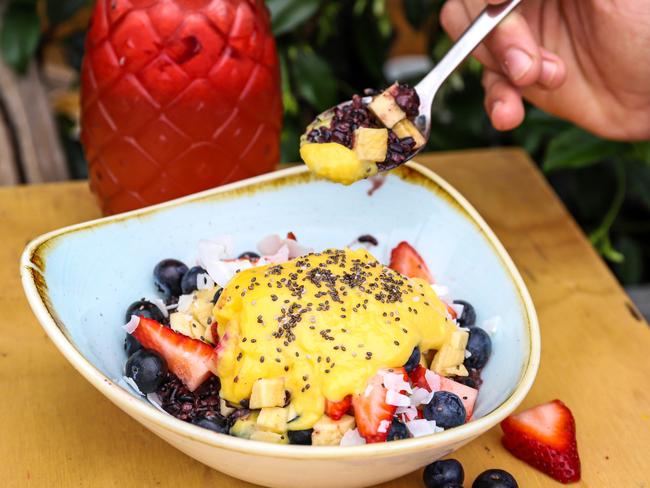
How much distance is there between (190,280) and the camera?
1298 millimetres

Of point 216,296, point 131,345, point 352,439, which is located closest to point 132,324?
point 131,345

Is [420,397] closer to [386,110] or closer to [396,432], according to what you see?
[396,432]

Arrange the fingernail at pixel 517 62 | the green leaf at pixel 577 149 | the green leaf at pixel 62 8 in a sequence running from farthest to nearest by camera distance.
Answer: the green leaf at pixel 62 8 → the green leaf at pixel 577 149 → the fingernail at pixel 517 62

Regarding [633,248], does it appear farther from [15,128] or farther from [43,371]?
[15,128]

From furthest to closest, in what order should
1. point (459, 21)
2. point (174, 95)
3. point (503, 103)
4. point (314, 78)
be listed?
point (314, 78)
point (459, 21)
point (503, 103)
point (174, 95)

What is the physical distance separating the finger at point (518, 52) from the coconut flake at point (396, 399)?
79cm

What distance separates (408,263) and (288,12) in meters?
0.95

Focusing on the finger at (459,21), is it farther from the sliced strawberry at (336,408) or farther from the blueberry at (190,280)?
the sliced strawberry at (336,408)

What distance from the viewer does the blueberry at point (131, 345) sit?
45.2 inches

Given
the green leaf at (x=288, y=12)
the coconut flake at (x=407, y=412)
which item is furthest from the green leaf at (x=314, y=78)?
the coconut flake at (x=407, y=412)

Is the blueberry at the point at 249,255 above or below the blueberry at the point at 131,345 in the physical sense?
above

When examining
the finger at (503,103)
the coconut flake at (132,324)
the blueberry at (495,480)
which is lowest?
the blueberry at (495,480)

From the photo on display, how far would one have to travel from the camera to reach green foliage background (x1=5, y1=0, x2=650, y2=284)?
224cm

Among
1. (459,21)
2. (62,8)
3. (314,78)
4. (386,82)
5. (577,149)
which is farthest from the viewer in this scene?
(386,82)
